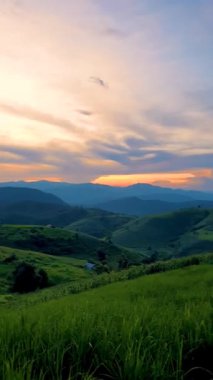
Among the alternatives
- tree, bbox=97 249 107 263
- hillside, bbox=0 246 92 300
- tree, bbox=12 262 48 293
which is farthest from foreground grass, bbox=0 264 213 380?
tree, bbox=97 249 107 263

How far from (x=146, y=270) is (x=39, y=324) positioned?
45061mm

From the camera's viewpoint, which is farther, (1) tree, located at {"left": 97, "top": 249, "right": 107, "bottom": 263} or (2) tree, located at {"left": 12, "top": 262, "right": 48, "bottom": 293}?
(1) tree, located at {"left": 97, "top": 249, "right": 107, "bottom": 263}

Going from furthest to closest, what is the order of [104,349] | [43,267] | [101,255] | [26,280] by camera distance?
1. [101,255]
2. [43,267]
3. [26,280]
4. [104,349]

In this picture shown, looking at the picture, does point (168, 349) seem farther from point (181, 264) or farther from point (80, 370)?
point (181, 264)

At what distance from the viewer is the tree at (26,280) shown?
9800 cm

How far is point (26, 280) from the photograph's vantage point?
9838 cm

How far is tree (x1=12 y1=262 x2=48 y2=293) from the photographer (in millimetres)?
98000

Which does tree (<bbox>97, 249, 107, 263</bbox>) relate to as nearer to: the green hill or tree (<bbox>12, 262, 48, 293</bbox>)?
→ the green hill

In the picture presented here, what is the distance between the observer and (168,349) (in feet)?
23.5

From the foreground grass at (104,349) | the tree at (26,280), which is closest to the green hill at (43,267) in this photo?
the tree at (26,280)

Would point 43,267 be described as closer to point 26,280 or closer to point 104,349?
point 26,280

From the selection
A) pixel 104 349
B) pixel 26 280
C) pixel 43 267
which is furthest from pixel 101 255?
pixel 104 349

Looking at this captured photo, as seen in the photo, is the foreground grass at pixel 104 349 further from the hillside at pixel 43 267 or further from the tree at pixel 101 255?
the tree at pixel 101 255

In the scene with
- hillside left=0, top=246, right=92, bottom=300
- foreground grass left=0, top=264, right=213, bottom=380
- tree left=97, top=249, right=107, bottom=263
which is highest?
foreground grass left=0, top=264, right=213, bottom=380
